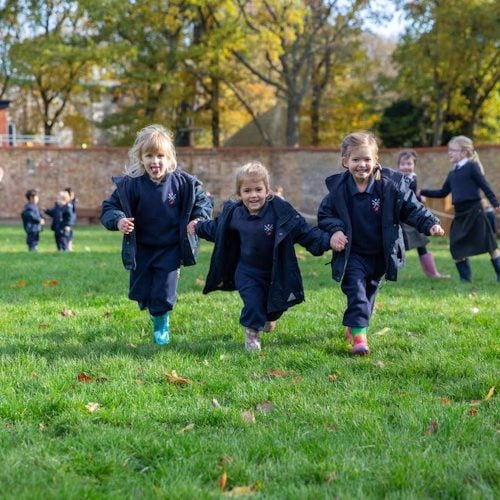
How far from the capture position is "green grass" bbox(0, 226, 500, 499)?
341 centimetres

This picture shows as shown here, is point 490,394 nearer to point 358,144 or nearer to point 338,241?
point 338,241

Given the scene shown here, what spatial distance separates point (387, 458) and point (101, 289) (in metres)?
6.53

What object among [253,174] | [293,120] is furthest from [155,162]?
[293,120]

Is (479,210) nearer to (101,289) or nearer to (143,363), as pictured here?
(101,289)

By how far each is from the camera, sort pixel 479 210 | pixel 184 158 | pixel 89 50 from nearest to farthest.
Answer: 1. pixel 479 210
2. pixel 184 158
3. pixel 89 50

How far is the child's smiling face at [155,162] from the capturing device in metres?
6.32

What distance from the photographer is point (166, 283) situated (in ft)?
21.1

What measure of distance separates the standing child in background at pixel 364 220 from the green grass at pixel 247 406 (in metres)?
0.53

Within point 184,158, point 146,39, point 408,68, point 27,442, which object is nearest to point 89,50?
point 146,39

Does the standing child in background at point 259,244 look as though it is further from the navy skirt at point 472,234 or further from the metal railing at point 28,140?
the metal railing at point 28,140

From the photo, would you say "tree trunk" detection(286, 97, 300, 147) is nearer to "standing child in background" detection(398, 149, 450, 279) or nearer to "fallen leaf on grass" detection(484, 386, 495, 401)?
"standing child in background" detection(398, 149, 450, 279)

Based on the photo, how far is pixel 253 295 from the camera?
6168 mm

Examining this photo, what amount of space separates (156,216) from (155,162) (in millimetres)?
446

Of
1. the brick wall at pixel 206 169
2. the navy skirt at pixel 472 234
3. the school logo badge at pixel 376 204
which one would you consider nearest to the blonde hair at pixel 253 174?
the school logo badge at pixel 376 204
